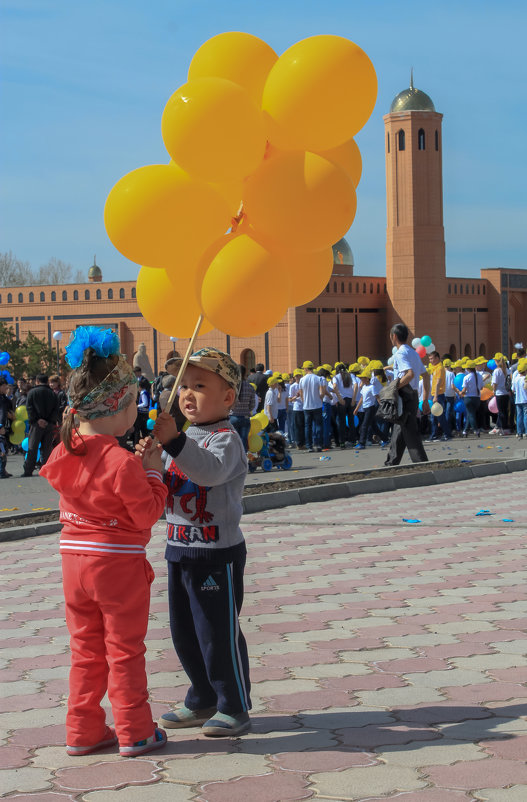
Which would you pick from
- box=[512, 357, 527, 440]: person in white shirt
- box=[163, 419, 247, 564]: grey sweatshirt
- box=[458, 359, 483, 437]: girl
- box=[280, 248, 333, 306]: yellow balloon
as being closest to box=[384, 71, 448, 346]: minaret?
box=[458, 359, 483, 437]: girl

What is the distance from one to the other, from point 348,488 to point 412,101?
53.1 m

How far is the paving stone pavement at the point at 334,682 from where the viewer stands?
11.2 ft

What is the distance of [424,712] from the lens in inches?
162

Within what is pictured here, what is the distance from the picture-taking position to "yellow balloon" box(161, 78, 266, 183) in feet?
12.9

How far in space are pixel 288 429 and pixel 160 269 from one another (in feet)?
61.1

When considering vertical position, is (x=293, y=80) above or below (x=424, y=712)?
above

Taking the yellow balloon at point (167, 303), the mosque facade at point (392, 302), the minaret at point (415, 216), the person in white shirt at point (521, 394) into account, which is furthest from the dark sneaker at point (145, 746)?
the minaret at point (415, 216)

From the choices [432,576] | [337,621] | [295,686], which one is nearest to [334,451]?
[432,576]

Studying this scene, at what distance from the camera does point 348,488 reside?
1241cm

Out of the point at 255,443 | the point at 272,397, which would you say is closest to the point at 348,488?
the point at 255,443

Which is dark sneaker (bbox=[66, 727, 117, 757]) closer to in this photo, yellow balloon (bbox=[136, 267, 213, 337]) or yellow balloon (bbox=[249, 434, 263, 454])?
yellow balloon (bbox=[136, 267, 213, 337])

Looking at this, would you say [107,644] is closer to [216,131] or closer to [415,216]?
[216,131]

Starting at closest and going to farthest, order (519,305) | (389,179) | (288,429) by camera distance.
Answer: (288,429)
(389,179)
(519,305)

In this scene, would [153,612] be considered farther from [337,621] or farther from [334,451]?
[334,451]
